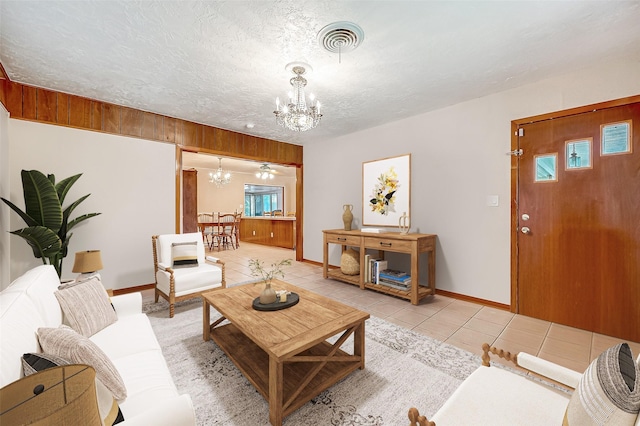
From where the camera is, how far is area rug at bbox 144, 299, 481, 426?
4.98 feet

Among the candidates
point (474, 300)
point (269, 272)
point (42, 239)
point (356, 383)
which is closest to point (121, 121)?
point (42, 239)

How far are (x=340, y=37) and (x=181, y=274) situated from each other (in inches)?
114

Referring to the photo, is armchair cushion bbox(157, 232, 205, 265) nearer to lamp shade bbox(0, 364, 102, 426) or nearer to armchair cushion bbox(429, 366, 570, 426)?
lamp shade bbox(0, 364, 102, 426)

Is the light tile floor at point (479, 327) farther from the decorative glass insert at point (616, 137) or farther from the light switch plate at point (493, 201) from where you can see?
the decorative glass insert at point (616, 137)

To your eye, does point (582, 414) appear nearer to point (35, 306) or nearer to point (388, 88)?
point (35, 306)

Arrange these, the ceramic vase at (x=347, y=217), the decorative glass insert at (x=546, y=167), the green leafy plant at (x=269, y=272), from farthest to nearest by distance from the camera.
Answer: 1. the ceramic vase at (x=347, y=217)
2. the decorative glass insert at (x=546, y=167)
3. the green leafy plant at (x=269, y=272)

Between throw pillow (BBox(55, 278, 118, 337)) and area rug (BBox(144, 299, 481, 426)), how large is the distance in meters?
0.59

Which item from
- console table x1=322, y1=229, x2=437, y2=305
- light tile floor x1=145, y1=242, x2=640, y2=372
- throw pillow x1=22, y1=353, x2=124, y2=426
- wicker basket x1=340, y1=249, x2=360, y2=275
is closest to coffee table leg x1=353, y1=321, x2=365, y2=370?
light tile floor x1=145, y1=242, x2=640, y2=372

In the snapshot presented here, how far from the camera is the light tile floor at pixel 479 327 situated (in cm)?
224

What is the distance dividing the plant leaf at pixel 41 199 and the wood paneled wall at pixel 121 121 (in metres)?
1.00

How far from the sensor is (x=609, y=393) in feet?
2.38

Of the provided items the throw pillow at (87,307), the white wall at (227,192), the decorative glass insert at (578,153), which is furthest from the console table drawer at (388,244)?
the white wall at (227,192)

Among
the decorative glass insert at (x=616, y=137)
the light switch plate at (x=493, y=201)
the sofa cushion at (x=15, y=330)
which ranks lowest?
the sofa cushion at (x=15, y=330)

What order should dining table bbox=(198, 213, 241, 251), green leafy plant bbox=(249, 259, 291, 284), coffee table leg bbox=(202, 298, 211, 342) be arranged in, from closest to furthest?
green leafy plant bbox=(249, 259, 291, 284), coffee table leg bbox=(202, 298, 211, 342), dining table bbox=(198, 213, 241, 251)
